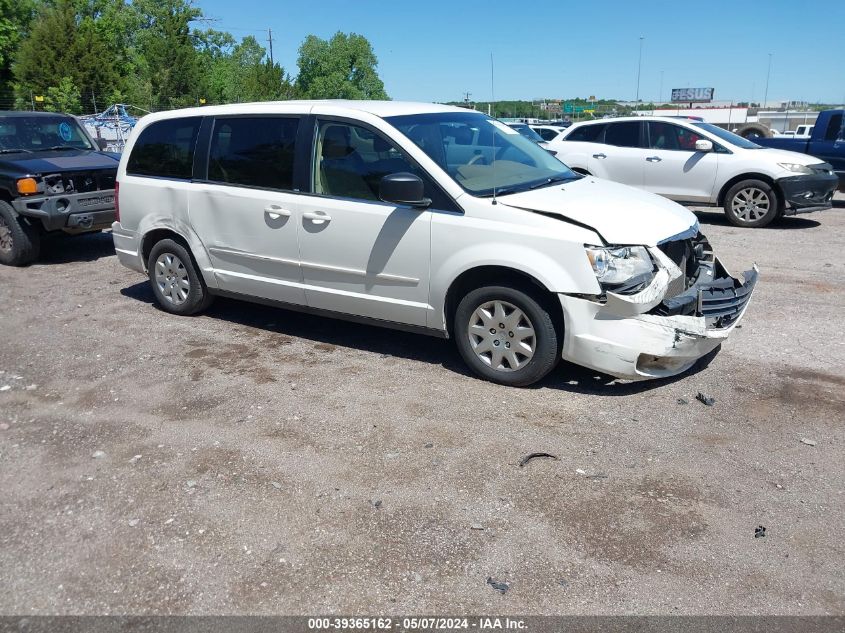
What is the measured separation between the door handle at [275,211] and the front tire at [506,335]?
64.1 inches

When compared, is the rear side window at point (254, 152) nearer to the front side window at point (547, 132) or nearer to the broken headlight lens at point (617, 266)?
the broken headlight lens at point (617, 266)

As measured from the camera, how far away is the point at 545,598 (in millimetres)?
2973

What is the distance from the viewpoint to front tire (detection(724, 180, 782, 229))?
1110 cm

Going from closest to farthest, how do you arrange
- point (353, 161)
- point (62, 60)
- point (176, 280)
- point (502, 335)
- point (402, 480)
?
point (402, 480)
point (502, 335)
point (353, 161)
point (176, 280)
point (62, 60)

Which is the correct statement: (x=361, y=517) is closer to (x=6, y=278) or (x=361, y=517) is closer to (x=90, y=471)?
(x=90, y=471)

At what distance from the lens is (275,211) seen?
573 centimetres

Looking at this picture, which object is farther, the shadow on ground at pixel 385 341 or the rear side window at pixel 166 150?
the rear side window at pixel 166 150

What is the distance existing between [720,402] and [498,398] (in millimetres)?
1471

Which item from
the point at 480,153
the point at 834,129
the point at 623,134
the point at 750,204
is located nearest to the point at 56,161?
the point at 480,153

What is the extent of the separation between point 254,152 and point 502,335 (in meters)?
2.64

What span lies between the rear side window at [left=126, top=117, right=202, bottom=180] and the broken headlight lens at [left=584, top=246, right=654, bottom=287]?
375 cm

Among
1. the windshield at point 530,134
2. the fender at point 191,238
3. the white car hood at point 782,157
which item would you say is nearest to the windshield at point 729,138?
the white car hood at point 782,157

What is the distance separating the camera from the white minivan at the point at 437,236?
4.61 metres

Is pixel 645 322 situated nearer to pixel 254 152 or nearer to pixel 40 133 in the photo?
pixel 254 152
